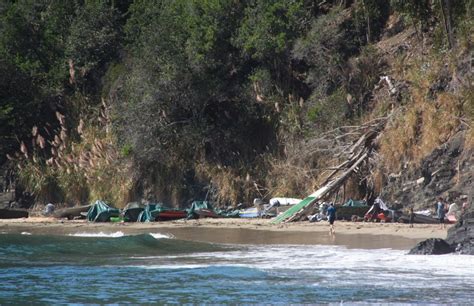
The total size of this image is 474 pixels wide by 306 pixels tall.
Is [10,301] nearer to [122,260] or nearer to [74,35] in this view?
[122,260]

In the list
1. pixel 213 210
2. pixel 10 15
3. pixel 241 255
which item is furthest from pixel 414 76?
pixel 10 15

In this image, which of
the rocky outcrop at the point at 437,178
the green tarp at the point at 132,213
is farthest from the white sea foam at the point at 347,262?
the green tarp at the point at 132,213

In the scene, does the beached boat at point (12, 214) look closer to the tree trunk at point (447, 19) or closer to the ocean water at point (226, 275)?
the ocean water at point (226, 275)

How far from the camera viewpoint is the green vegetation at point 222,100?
1255 inches

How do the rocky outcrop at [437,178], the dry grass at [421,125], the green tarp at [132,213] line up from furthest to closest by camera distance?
the green tarp at [132,213], the dry grass at [421,125], the rocky outcrop at [437,178]

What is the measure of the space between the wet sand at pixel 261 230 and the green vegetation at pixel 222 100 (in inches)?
166

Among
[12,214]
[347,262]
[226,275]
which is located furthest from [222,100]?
[226,275]

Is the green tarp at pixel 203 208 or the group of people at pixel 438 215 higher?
the green tarp at pixel 203 208

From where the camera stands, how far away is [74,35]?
135ft

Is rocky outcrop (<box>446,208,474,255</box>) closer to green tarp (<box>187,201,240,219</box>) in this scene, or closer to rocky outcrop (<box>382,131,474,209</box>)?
rocky outcrop (<box>382,131,474,209</box>)

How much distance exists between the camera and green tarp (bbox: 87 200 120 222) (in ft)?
99.2

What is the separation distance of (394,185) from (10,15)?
22827 mm

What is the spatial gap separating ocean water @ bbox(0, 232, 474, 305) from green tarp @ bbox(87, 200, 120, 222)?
26.3ft

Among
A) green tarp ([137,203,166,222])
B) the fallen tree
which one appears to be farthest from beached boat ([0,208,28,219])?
the fallen tree
